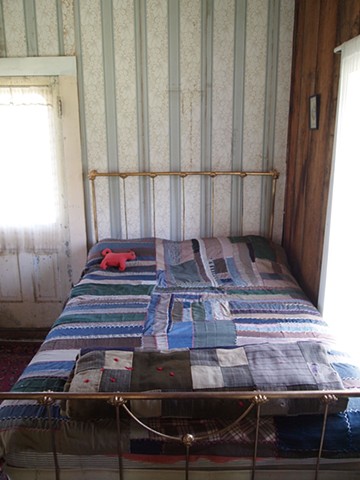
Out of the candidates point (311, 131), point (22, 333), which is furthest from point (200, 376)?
point (22, 333)

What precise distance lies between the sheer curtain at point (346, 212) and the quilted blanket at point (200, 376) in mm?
544

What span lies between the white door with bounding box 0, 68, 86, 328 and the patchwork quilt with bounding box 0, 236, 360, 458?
1.35 feet

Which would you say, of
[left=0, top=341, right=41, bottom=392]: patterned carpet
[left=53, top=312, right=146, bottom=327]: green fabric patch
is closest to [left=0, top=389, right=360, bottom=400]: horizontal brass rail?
[left=53, top=312, right=146, bottom=327]: green fabric patch

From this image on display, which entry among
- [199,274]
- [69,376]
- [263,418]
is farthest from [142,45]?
[263,418]

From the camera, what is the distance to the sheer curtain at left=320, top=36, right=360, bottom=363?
199 cm

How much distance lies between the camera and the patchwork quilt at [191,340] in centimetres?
142

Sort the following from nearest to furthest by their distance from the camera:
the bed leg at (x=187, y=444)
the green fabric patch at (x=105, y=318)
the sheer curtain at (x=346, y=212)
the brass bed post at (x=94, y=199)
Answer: the bed leg at (x=187, y=444) < the sheer curtain at (x=346, y=212) < the green fabric patch at (x=105, y=318) < the brass bed post at (x=94, y=199)

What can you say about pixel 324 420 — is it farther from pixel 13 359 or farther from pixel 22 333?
pixel 22 333

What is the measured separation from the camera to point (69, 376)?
5.22 ft

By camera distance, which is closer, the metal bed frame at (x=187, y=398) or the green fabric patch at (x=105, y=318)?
the metal bed frame at (x=187, y=398)

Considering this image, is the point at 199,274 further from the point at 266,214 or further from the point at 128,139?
the point at 128,139

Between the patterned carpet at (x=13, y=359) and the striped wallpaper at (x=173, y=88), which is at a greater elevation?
the striped wallpaper at (x=173, y=88)

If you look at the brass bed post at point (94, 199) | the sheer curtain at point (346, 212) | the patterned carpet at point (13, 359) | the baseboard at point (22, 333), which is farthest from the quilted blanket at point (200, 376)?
the baseboard at point (22, 333)

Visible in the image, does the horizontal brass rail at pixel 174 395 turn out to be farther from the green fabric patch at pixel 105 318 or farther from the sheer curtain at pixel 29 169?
the sheer curtain at pixel 29 169
